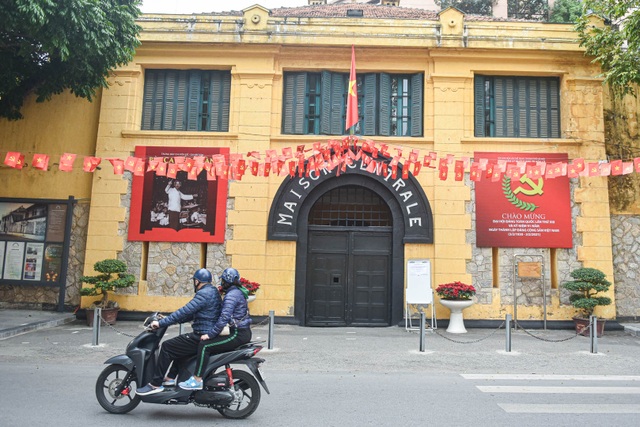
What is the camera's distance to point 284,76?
15773 millimetres

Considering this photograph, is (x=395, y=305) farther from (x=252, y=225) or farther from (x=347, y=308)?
(x=252, y=225)

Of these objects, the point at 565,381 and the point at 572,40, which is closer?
the point at 565,381

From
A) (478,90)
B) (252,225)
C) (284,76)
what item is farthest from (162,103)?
(478,90)

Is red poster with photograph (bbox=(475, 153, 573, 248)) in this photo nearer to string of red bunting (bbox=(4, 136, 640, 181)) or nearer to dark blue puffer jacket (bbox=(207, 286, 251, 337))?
string of red bunting (bbox=(4, 136, 640, 181))

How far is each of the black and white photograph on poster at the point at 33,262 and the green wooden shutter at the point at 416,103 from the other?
1191 centimetres

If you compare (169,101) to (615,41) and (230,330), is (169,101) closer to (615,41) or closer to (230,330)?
(230,330)

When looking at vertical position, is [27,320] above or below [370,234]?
below

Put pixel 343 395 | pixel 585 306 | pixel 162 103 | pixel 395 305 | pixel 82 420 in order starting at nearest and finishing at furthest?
pixel 82 420
pixel 343 395
pixel 585 306
pixel 395 305
pixel 162 103

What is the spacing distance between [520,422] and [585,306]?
8.57 metres

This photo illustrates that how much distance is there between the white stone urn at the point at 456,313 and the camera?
13602 millimetres

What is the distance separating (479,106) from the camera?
1551 centimetres

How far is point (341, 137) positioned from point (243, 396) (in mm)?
10144

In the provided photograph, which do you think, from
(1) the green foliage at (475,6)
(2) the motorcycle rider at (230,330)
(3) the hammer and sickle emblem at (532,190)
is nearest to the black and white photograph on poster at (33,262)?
(2) the motorcycle rider at (230,330)

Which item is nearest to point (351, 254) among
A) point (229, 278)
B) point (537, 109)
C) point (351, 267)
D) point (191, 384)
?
point (351, 267)
